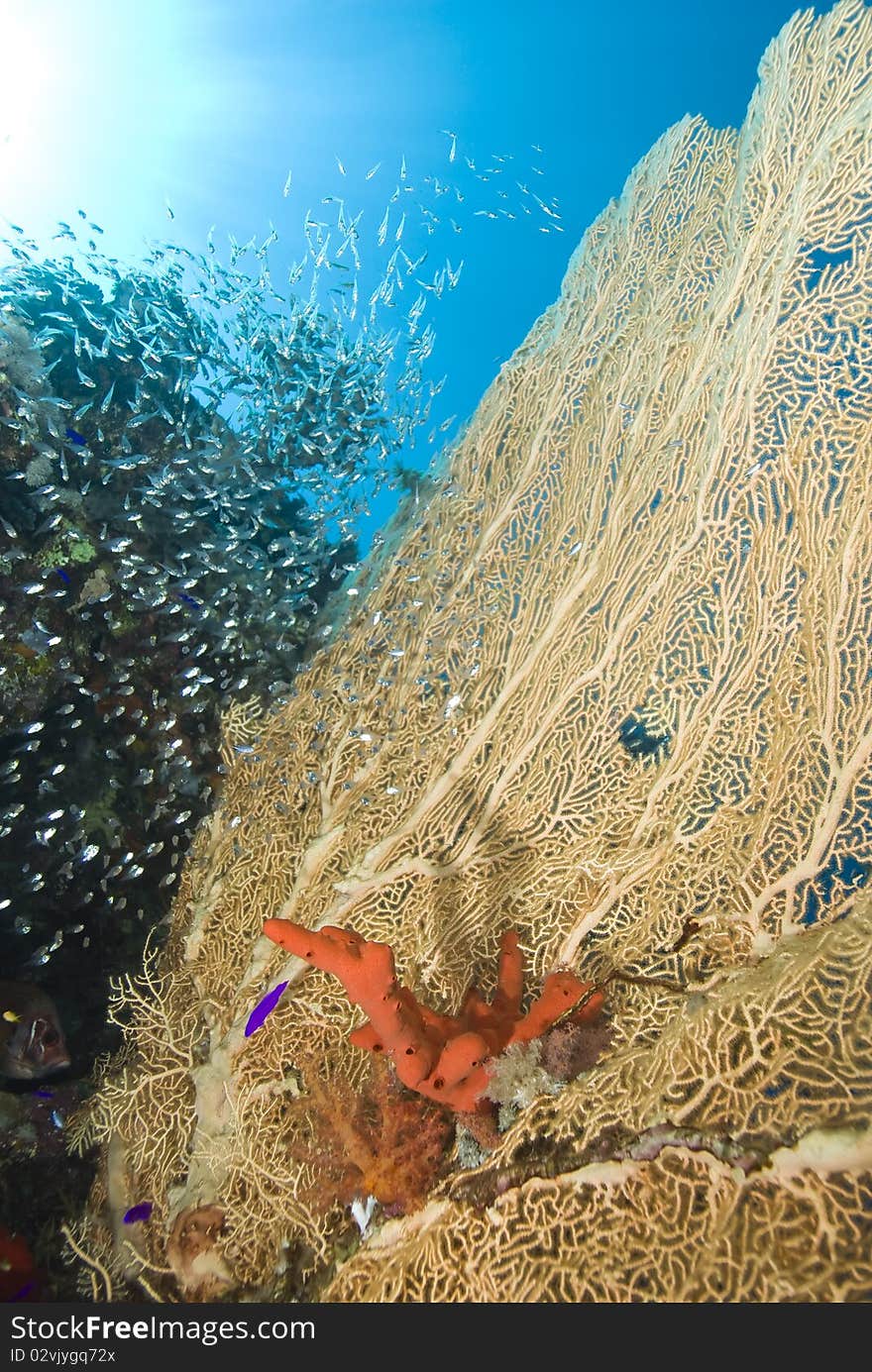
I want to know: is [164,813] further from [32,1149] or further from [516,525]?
[516,525]

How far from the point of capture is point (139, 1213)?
3.75 metres

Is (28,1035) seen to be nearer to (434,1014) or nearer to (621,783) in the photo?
(434,1014)

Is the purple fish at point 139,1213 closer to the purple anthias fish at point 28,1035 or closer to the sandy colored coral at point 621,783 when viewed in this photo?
the sandy colored coral at point 621,783

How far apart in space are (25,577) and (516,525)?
13.0 feet

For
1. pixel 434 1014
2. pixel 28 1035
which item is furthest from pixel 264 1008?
pixel 28 1035

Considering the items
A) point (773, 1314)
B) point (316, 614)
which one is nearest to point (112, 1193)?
point (773, 1314)

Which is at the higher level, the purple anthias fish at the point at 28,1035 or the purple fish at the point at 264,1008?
the purple anthias fish at the point at 28,1035

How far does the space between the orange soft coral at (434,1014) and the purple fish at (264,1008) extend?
3.33 ft

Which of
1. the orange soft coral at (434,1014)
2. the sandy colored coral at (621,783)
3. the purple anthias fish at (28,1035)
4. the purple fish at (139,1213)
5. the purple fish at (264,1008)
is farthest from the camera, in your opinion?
the purple anthias fish at (28,1035)

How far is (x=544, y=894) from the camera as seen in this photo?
3979 millimetres

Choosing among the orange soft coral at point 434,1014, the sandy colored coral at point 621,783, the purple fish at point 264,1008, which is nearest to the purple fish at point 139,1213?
the sandy colored coral at point 621,783

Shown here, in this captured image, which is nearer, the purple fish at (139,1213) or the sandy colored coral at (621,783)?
the sandy colored coral at (621,783)

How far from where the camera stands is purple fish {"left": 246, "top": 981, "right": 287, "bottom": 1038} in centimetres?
388

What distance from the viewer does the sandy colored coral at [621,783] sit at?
7.89 ft
